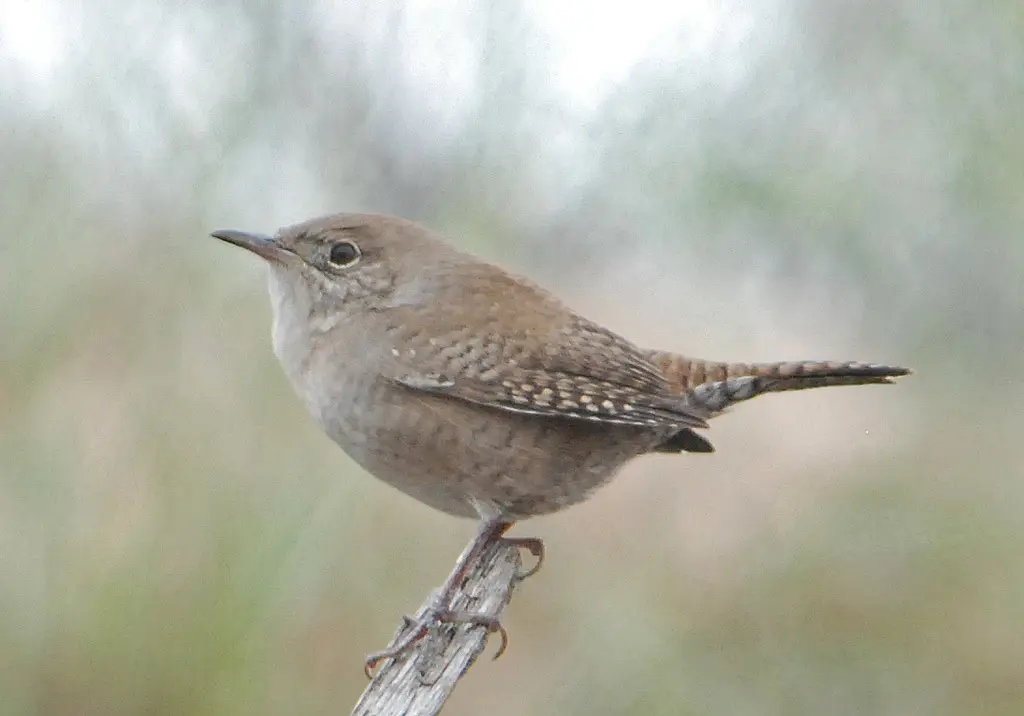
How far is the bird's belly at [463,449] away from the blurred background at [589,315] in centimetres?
50

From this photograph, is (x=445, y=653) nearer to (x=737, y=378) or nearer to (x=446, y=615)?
(x=446, y=615)

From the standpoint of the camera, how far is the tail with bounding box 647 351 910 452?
2.11 metres

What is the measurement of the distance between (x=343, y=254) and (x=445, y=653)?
88 centimetres

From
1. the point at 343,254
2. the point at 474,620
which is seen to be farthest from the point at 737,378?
the point at 343,254

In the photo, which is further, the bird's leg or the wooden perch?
the bird's leg

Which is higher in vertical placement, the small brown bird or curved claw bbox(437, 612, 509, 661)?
the small brown bird

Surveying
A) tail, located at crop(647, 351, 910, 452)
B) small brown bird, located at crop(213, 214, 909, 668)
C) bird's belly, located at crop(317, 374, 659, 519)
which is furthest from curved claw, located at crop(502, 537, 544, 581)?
tail, located at crop(647, 351, 910, 452)

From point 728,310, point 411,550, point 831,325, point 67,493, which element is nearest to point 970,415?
point 831,325

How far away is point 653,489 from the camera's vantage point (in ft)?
10.8

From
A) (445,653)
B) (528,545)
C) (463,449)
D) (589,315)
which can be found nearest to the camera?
(445,653)

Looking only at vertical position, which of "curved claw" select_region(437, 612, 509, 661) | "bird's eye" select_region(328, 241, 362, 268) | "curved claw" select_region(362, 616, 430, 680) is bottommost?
"curved claw" select_region(362, 616, 430, 680)

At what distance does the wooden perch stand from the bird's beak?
743 millimetres

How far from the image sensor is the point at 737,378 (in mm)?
2236

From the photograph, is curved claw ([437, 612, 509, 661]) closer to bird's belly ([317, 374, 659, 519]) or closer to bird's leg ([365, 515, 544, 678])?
bird's leg ([365, 515, 544, 678])
